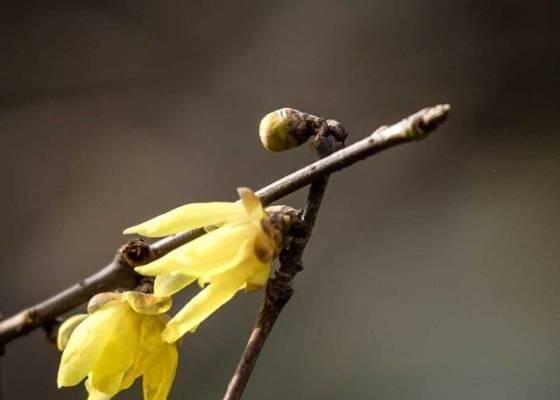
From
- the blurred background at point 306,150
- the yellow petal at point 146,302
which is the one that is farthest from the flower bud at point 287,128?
the blurred background at point 306,150

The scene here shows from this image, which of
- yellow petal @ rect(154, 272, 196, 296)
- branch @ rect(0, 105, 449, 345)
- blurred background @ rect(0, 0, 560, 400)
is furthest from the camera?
blurred background @ rect(0, 0, 560, 400)

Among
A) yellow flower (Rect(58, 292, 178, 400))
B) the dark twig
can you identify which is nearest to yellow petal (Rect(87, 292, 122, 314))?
yellow flower (Rect(58, 292, 178, 400))

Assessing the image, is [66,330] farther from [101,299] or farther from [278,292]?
[278,292]

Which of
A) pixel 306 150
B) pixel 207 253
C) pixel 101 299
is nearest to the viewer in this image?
pixel 207 253

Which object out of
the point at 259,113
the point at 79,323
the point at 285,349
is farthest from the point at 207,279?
the point at 259,113

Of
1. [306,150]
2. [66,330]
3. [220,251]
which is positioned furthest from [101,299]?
[306,150]

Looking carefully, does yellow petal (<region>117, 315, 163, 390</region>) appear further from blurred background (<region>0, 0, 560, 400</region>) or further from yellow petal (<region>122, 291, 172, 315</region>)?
blurred background (<region>0, 0, 560, 400</region>)

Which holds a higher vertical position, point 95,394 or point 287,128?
point 287,128
